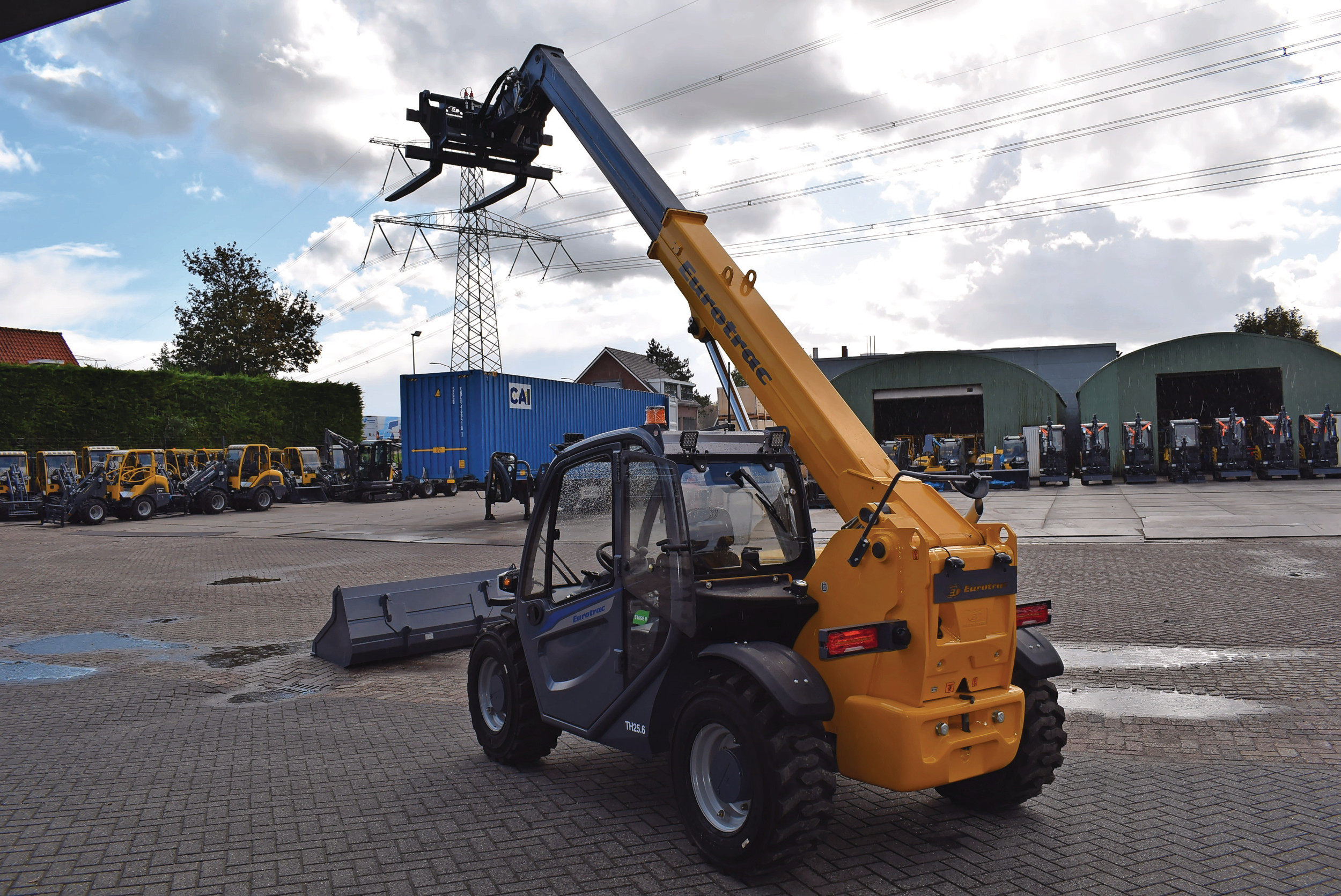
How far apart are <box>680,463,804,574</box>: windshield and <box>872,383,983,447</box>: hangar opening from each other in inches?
1442

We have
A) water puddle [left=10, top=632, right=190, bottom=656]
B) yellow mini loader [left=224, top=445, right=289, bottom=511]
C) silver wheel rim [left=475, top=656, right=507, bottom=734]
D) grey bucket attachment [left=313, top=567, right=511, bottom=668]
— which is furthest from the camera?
yellow mini loader [left=224, top=445, right=289, bottom=511]

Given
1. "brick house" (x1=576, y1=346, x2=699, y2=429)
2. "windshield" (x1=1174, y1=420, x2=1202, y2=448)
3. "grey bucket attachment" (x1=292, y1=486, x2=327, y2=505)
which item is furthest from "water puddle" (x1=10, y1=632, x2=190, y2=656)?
"brick house" (x1=576, y1=346, x2=699, y2=429)

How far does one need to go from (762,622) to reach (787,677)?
1.86ft

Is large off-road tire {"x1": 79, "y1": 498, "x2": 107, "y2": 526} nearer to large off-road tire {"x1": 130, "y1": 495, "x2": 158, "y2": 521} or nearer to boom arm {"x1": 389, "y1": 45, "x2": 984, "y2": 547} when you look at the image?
large off-road tire {"x1": 130, "y1": 495, "x2": 158, "y2": 521}

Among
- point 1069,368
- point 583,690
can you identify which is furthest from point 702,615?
point 1069,368

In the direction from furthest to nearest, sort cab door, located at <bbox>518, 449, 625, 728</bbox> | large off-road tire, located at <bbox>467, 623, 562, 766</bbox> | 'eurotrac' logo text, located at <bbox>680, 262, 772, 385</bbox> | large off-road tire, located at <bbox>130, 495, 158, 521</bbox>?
large off-road tire, located at <bbox>130, 495, 158, 521</bbox> → large off-road tire, located at <bbox>467, 623, 562, 766</bbox> → 'eurotrac' logo text, located at <bbox>680, 262, 772, 385</bbox> → cab door, located at <bbox>518, 449, 625, 728</bbox>

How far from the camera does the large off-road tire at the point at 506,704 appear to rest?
4.89 meters

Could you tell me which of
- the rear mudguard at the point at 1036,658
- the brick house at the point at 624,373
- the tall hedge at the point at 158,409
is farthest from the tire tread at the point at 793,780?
the brick house at the point at 624,373

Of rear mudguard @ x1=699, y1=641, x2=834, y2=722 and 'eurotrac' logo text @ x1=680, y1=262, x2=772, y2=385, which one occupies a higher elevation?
'eurotrac' logo text @ x1=680, y1=262, x2=772, y2=385

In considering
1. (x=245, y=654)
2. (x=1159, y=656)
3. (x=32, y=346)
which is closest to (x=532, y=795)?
(x=245, y=654)

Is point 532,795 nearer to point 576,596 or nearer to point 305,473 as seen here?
point 576,596

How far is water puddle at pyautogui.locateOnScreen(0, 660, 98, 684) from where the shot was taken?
7.55 m

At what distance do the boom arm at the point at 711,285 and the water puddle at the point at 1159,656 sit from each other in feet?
13.1

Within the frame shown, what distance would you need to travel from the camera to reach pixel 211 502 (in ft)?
92.8
